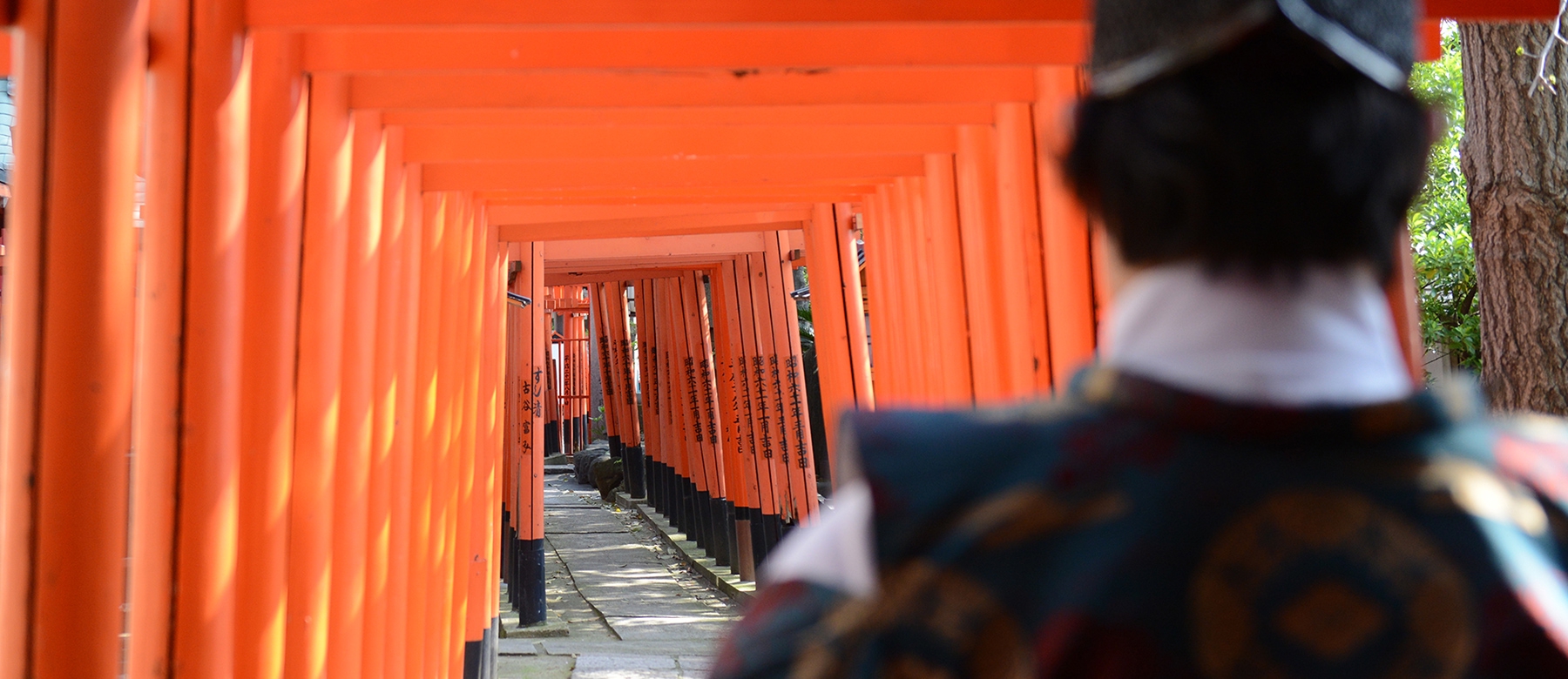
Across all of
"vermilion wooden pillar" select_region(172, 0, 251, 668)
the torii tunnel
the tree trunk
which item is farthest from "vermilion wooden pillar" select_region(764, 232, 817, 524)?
"vermilion wooden pillar" select_region(172, 0, 251, 668)

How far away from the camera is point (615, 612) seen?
33.8ft

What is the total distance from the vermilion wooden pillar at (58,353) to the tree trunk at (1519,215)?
5.52 meters

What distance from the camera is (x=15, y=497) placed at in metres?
1.99

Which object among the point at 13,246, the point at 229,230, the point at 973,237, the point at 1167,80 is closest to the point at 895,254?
the point at 973,237

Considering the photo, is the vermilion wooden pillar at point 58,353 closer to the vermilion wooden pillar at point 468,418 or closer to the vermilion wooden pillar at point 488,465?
the vermilion wooden pillar at point 468,418

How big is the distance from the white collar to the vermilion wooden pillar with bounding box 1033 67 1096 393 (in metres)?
2.05

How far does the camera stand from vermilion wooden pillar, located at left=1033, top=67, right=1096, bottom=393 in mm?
3051

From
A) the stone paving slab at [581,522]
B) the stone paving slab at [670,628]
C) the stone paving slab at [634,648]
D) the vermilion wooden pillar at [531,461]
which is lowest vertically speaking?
the stone paving slab at [670,628]

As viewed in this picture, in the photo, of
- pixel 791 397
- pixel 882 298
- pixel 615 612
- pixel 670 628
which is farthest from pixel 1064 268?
pixel 791 397

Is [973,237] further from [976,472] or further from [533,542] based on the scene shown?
[533,542]

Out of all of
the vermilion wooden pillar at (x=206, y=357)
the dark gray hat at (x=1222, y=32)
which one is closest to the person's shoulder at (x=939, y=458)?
the dark gray hat at (x=1222, y=32)

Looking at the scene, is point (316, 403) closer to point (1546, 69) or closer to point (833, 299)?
point (833, 299)

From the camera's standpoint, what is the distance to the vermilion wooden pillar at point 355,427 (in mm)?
3453

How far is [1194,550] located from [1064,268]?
2.32m
